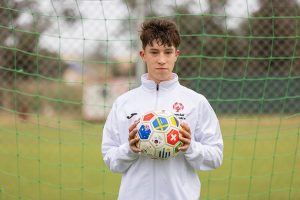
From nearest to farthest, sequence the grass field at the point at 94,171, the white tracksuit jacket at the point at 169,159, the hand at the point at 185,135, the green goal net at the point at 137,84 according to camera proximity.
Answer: the hand at the point at 185,135 → the white tracksuit jacket at the point at 169,159 → the grass field at the point at 94,171 → the green goal net at the point at 137,84

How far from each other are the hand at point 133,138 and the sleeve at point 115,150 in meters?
0.04

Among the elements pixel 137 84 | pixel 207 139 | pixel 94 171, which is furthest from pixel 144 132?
pixel 94 171

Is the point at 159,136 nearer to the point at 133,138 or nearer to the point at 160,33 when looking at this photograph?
the point at 133,138

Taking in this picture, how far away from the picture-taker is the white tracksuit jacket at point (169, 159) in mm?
2275

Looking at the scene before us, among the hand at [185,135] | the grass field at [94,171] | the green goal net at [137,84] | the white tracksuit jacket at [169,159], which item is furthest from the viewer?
the green goal net at [137,84]

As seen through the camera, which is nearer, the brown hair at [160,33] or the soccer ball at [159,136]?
the soccer ball at [159,136]

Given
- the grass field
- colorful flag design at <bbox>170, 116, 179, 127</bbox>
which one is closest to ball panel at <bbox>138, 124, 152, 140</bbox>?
colorful flag design at <bbox>170, 116, 179, 127</bbox>

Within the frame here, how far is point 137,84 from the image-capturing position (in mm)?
5203

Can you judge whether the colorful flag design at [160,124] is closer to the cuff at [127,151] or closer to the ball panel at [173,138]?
the ball panel at [173,138]

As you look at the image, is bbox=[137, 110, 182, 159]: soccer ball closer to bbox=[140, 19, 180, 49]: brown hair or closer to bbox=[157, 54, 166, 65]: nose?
bbox=[157, 54, 166, 65]: nose

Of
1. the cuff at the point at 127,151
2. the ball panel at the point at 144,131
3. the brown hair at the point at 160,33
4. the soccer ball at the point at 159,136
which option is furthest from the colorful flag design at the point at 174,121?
the brown hair at the point at 160,33

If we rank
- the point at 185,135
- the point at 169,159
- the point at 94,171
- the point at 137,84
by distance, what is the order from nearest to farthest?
the point at 185,135
the point at 169,159
the point at 137,84
the point at 94,171

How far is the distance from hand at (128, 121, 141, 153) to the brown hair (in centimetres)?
41

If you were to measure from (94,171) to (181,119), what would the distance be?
12.8 ft
